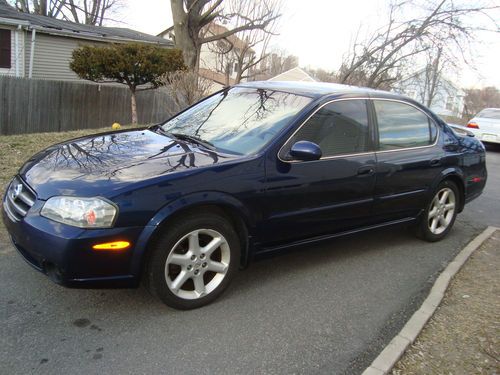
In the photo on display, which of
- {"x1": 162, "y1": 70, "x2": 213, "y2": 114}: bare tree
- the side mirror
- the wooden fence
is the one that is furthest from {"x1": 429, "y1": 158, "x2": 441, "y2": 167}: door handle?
the wooden fence

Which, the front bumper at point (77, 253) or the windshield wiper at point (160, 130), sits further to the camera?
the windshield wiper at point (160, 130)

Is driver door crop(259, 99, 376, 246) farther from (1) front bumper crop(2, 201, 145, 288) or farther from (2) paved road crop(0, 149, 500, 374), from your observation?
(1) front bumper crop(2, 201, 145, 288)

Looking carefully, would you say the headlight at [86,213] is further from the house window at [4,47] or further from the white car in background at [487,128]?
the house window at [4,47]

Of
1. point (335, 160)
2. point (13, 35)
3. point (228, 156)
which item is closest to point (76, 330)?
point (228, 156)

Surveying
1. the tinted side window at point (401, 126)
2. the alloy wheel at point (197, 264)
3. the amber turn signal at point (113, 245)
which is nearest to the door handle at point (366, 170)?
the tinted side window at point (401, 126)

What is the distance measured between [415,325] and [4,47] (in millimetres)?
18524

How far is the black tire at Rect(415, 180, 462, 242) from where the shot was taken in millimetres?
5037

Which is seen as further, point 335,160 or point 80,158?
point 335,160

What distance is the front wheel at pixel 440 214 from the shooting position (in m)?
5.08

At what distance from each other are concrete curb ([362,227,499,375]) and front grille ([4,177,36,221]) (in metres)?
2.44

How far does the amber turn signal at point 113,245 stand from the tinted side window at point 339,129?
1539 millimetres

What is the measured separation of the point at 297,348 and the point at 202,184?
1.26 metres

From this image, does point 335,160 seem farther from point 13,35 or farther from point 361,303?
point 13,35

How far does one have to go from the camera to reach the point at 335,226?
4.11m
